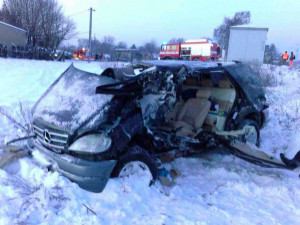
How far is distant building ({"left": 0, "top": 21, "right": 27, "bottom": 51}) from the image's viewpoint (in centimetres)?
2806

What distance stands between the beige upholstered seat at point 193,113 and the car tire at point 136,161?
1.26 m

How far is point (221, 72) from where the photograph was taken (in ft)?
15.6

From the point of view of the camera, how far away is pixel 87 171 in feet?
10.0

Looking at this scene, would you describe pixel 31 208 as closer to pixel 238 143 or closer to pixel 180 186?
pixel 180 186

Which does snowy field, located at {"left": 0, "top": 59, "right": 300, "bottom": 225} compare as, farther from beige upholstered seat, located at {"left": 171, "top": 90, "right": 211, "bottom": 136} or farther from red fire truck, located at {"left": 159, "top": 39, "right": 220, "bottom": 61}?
red fire truck, located at {"left": 159, "top": 39, "right": 220, "bottom": 61}

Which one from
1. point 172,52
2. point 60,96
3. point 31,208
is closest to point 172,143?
point 60,96

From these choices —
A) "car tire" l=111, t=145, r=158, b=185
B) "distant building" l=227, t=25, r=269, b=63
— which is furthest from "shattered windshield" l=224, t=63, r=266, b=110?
"distant building" l=227, t=25, r=269, b=63

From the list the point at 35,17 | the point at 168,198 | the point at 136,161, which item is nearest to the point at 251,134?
the point at 168,198

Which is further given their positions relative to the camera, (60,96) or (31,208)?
(60,96)

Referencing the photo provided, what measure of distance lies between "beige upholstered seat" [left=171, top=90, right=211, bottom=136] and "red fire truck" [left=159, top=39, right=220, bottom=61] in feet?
90.4

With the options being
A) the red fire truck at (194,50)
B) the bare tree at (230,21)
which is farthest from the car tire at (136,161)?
the bare tree at (230,21)

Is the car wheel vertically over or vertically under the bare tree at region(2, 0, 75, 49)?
under

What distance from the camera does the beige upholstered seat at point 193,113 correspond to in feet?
15.9

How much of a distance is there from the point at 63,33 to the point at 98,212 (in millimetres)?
39880
